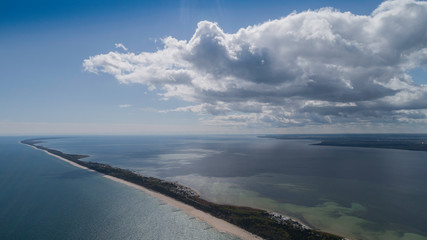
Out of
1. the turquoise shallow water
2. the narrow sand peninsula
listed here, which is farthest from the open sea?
the narrow sand peninsula

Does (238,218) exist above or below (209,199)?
above

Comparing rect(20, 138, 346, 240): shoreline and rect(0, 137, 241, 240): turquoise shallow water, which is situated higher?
rect(20, 138, 346, 240): shoreline

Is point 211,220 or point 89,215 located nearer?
point 211,220

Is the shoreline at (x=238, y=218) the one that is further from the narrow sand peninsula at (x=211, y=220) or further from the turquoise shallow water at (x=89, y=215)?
the turquoise shallow water at (x=89, y=215)

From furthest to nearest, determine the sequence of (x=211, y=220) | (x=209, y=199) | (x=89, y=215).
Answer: (x=209, y=199) → (x=89, y=215) → (x=211, y=220)

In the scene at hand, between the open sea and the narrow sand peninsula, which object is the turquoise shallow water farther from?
the narrow sand peninsula

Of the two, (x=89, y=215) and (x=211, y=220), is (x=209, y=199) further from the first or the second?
(x=89, y=215)

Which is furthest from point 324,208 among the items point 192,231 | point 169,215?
point 169,215

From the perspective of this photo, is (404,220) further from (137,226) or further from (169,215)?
(137,226)

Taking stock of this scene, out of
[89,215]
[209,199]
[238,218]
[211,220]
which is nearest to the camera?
[238,218]

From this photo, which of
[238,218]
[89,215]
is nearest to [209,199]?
[238,218]
